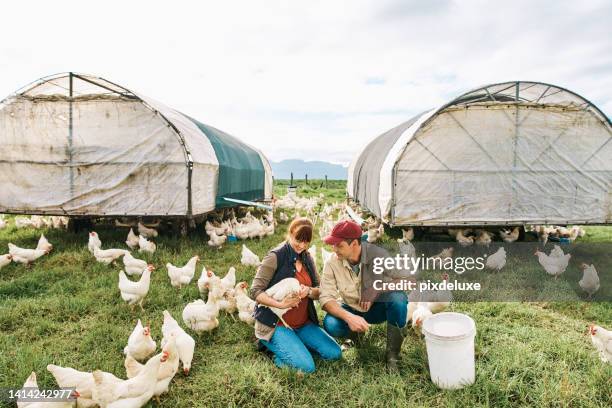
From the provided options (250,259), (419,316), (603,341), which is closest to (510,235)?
(603,341)

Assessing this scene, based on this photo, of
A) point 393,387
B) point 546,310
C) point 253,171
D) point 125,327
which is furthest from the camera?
point 253,171

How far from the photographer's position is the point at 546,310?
16.5 feet

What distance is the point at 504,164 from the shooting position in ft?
27.5

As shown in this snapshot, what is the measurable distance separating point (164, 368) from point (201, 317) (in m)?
1.10

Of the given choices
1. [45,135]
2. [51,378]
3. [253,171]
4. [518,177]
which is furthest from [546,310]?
[253,171]

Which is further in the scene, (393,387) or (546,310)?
(546,310)

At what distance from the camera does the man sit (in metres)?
3.47

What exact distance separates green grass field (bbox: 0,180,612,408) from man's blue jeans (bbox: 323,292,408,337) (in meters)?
0.25

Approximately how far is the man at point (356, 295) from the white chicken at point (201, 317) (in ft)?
4.11

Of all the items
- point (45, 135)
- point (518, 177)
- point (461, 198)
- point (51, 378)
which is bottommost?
point (51, 378)

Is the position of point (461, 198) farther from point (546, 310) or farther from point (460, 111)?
point (546, 310)

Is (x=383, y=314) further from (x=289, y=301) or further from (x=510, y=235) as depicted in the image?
(x=510, y=235)

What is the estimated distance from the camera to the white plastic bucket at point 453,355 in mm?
2977

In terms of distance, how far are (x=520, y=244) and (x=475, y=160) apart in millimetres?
2230
